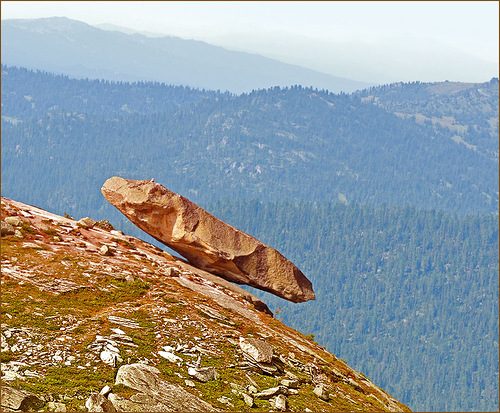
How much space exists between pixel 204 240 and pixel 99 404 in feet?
59.5

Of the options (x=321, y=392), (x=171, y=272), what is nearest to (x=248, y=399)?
(x=321, y=392)

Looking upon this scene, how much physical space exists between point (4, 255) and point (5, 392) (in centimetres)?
1040

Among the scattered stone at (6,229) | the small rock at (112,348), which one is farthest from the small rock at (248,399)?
the scattered stone at (6,229)

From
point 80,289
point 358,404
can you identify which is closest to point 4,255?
point 80,289

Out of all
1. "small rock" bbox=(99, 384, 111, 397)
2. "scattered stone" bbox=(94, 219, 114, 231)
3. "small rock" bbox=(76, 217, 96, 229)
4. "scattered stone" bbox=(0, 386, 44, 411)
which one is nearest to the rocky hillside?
"scattered stone" bbox=(0, 386, 44, 411)

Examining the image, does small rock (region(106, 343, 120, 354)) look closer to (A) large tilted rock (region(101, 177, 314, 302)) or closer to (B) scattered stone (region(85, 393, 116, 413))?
(B) scattered stone (region(85, 393, 116, 413))

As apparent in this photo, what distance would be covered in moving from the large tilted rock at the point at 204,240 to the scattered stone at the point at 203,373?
45.8 feet

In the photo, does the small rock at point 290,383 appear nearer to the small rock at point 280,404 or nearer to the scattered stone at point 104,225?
the small rock at point 280,404

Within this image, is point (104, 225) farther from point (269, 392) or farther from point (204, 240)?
point (269, 392)

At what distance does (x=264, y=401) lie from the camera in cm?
3131

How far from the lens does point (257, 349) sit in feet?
112

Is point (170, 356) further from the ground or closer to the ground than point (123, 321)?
closer to the ground

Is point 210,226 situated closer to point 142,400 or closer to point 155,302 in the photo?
point 155,302

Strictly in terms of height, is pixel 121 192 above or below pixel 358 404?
above
